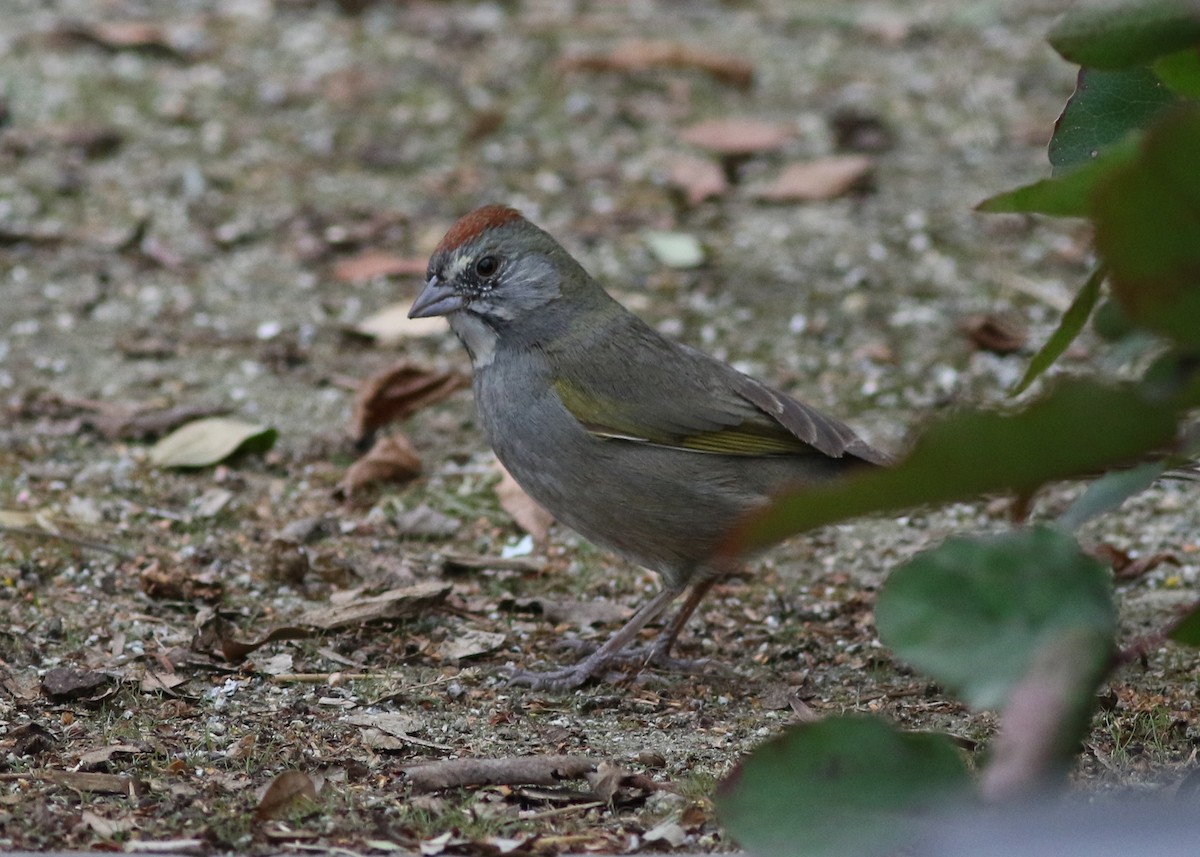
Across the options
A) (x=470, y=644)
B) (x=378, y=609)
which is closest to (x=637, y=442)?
(x=470, y=644)

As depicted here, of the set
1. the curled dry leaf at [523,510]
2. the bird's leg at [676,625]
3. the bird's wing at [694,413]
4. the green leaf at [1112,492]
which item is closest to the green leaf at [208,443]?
the curled dry leaf at [523,510]

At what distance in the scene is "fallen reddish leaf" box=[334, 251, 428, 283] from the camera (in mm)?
6285

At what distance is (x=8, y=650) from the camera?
11.9ft

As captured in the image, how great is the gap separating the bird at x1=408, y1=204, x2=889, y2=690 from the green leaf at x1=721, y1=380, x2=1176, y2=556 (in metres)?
2.02

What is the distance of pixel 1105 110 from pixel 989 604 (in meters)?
1.19

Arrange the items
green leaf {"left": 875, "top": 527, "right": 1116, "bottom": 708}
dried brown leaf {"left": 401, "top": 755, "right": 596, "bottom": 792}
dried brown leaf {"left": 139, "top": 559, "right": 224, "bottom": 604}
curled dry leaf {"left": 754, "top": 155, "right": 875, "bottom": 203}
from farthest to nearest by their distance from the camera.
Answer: curled dry leaf {"left": 754, "top": 155, "right": 875, "bottom": 203} → dried brown leaf {"left": 139, "top": 559, "right": 224, "bottom": 604} → dried brown leaf {"left": 401, "top": 755, "right": 596, "bottom": 792} → green leaf {"left": 875, "top": 527, "right": 1116, "bottom": 708}

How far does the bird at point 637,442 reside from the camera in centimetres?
401

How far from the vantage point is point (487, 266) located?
4.41 m

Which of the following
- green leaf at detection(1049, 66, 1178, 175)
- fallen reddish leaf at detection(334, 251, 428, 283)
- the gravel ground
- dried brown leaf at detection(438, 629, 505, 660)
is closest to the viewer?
green leaf at detection(1049, 66, 1178, 175)

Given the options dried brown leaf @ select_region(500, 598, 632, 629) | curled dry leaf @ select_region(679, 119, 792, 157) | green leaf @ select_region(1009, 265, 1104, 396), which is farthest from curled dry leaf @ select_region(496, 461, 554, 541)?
curled dry leaf @ select_region(679, 119, 792, 157)

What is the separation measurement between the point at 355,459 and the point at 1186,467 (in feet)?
9.83

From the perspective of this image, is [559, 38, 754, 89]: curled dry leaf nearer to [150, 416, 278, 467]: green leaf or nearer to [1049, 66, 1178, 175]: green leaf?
[150, 416, 278, 467]: green leaf

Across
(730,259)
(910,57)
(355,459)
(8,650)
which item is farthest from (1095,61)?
(910,57)

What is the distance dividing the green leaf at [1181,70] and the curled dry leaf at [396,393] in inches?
127
